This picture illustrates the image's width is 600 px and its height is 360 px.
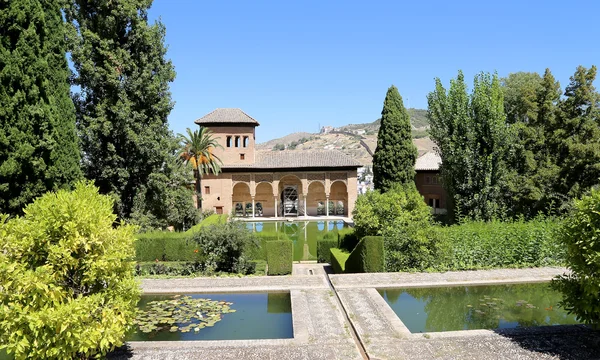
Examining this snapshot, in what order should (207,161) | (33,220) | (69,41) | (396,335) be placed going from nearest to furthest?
1. (33,220)
2. (396,335)
3. (69,41)
4. (207,161)

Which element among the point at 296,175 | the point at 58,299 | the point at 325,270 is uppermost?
the point at 296,175

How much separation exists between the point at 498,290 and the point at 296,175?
2617 cm

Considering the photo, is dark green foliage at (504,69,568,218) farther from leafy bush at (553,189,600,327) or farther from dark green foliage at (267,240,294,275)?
leafy bush at (553,189,600,327)

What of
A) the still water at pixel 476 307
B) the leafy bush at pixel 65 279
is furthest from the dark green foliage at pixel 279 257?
the leafy bush at pixel 65 279

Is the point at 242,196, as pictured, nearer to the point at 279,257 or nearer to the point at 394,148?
the point at 394,148

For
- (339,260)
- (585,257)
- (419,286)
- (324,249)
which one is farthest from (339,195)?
(585,257)

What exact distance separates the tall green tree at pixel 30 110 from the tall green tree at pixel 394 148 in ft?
61.9

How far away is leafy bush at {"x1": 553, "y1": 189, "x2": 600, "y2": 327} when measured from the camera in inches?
272

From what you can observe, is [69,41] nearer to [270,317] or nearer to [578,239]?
[270,317]

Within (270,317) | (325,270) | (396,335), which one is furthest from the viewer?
(325,270)

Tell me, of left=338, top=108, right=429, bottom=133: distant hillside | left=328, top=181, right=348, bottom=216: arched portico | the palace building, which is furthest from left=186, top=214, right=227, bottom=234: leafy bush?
left=338, top=108, right=429, bottom=133: distant hillside

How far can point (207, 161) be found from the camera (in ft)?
98.7

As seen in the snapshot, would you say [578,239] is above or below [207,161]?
below

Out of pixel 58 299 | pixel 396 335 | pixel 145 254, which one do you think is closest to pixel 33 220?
pixel 58 299
